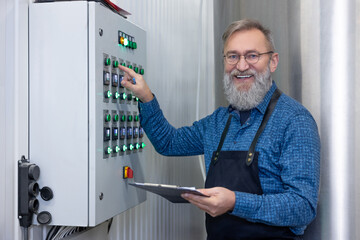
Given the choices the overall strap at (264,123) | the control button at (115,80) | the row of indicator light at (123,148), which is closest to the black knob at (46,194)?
the row of indicator light at (123,148)

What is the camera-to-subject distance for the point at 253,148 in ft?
6.26

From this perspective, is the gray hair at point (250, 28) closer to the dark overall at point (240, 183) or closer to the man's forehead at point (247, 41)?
the man's forehead at point (247, 41)

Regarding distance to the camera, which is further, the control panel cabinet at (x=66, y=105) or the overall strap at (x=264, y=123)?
the overall strap at (x=264, y=123)

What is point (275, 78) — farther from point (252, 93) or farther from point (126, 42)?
point (126, 42)

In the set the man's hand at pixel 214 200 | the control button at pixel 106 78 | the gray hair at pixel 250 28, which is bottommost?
the man's hand at pixel 214 200

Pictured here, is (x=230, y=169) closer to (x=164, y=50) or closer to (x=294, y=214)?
(x=294, y=214)

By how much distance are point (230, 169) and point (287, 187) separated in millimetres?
261

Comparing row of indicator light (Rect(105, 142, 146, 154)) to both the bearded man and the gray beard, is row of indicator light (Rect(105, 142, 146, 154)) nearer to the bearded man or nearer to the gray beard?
the bearded man

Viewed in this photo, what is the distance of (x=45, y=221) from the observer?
162cm

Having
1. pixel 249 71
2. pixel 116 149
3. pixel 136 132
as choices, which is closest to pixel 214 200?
pixel 116 149

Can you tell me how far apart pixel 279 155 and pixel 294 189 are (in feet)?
0.56

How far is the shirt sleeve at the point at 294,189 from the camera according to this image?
5.71 ft

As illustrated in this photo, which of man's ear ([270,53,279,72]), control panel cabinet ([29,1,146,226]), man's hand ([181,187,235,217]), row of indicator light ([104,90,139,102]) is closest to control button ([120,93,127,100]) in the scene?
row of indicator light ([104,90,139,102])

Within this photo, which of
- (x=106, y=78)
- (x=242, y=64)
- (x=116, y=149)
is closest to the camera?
(x=106, y=78)
